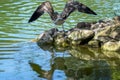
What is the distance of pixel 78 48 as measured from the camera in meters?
12.6

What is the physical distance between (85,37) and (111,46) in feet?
3.43

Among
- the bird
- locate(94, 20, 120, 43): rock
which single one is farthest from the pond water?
the bird

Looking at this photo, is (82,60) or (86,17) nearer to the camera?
(82,60)

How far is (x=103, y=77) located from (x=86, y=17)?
7.57 metres

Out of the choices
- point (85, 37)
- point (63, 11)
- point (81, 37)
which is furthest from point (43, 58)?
point (63, 11)

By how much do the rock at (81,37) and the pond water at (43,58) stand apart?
300mm

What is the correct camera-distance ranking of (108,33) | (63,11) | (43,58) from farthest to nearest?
(63,11), (108,33), (43,58)

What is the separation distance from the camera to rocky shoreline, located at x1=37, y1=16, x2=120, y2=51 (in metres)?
12.7

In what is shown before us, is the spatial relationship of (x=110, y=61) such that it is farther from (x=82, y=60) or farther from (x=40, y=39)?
(x=40, y=39)

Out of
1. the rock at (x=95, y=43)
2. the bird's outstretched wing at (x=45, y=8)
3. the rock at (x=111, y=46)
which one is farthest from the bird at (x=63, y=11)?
the rock at (x=111, y=46)

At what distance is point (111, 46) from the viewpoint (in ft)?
40.0

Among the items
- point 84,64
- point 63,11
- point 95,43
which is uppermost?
point 63,11

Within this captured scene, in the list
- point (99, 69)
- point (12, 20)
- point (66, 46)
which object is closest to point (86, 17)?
point (12, 20)

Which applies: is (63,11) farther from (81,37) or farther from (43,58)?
(43,58)
